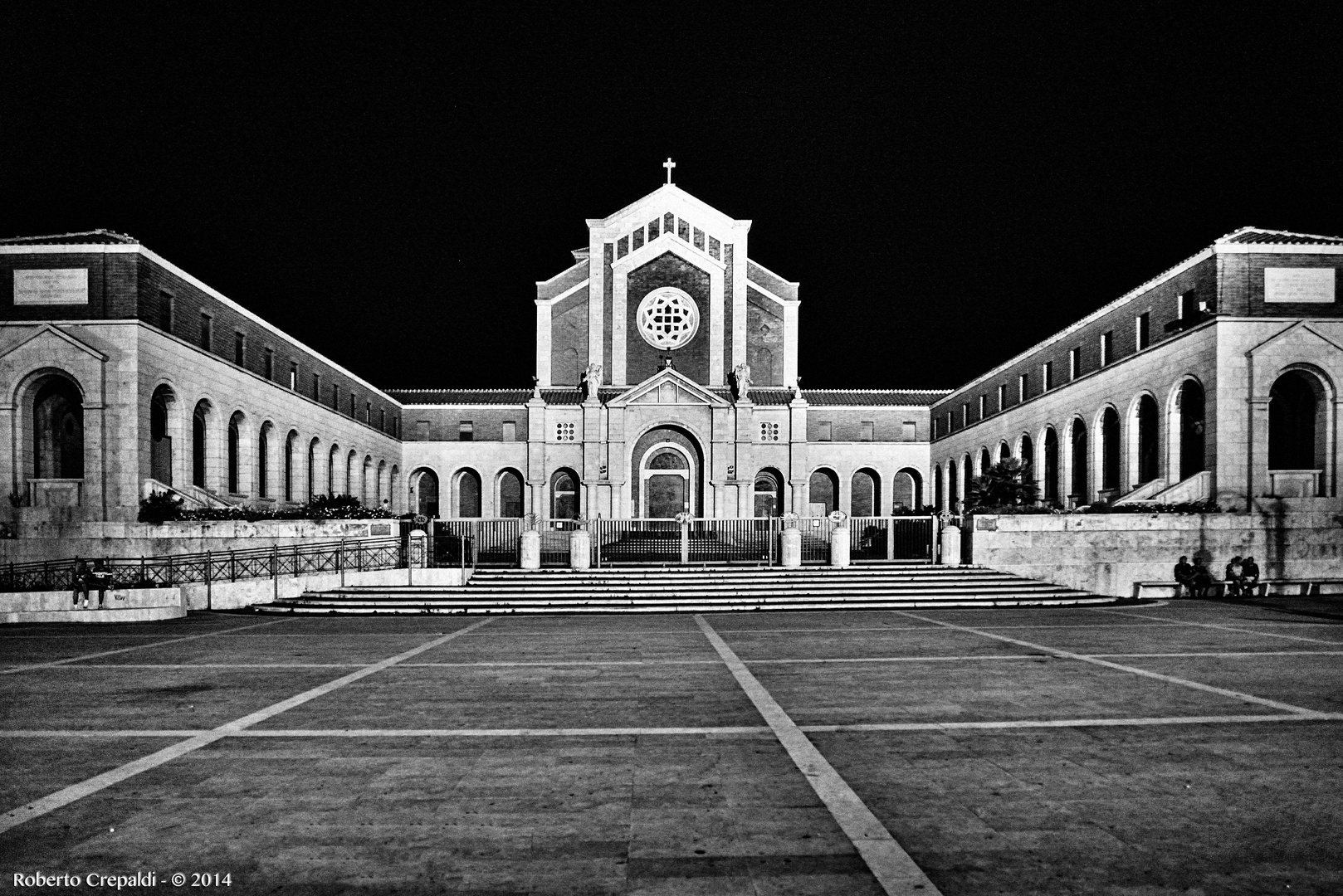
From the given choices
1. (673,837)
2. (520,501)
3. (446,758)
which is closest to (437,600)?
(446,758)

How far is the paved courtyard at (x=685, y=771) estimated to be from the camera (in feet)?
15.8

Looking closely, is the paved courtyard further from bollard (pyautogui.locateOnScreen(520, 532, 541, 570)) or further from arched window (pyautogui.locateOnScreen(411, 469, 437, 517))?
arched window (pyautogui.locateOnScreen(411, 469, 437, 517))

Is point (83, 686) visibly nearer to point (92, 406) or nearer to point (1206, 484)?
point (92, 406)

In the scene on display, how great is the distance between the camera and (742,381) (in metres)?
45.5

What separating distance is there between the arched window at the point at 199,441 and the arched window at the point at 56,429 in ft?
12.5

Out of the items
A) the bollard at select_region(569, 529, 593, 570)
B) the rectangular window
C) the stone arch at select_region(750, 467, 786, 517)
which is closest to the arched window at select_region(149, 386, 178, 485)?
the rectangular window

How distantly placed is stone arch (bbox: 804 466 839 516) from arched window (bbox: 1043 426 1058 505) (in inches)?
549

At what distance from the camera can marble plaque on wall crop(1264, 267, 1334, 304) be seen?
2762 centimetres

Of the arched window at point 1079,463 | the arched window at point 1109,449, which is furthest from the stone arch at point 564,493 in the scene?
the arched window at point 1109,449

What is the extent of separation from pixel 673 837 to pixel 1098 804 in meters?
3.14

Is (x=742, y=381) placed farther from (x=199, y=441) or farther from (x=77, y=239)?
(x=77, y=239)

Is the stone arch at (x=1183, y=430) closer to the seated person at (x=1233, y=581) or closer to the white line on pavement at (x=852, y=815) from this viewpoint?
the seated person at (x=1233, y=581)

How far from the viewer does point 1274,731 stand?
7.74 meters

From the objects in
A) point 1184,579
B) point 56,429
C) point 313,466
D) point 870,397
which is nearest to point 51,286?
point 56,429
